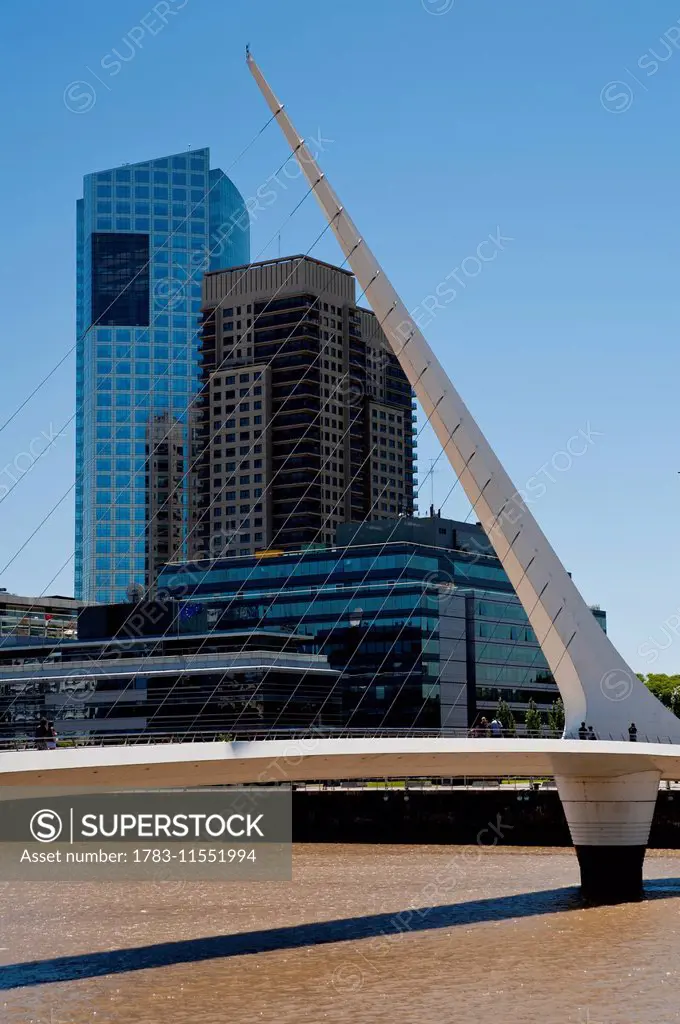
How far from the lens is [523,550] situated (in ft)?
106

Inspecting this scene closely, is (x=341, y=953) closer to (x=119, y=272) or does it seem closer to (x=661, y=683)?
(x=661, y=683)

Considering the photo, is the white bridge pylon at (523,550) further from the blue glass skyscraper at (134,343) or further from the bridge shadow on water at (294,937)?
the blue glass skyscraper at (134,343)

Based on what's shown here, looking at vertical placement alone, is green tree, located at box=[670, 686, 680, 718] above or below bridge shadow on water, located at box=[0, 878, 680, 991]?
above

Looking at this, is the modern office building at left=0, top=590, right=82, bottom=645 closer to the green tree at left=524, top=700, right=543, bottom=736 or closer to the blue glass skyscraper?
the blue glass skyscraper

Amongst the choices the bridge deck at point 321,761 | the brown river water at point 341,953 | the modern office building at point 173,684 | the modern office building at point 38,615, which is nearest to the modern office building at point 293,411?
the modern office building at point 38,615

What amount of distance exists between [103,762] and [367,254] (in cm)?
1594

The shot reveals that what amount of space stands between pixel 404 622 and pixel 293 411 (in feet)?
163

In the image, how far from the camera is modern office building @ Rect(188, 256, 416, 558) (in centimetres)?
12925

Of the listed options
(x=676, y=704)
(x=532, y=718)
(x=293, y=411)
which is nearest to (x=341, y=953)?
(x=532, y=718)

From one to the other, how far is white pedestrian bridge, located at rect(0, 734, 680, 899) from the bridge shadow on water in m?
1.29

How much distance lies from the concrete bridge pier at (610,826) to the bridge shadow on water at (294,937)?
635 mm

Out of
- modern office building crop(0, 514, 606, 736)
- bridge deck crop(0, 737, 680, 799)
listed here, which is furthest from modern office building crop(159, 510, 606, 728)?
bridge deck crop(0, 737, 680, 799)

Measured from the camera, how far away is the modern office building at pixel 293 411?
129 meters

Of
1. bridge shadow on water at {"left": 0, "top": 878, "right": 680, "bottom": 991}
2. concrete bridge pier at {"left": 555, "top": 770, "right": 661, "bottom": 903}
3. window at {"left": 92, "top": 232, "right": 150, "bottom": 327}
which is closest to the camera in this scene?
bridge shadow on water at {"left": 0, "top": 878, "right": 680, "bottom": 991}
